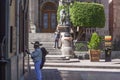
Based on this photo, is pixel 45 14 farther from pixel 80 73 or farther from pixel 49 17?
pixel 80 73

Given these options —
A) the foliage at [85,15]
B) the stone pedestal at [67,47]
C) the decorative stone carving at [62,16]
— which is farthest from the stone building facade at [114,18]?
the stone pedestal at [67,47]

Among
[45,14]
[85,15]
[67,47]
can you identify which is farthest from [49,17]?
[67,47]

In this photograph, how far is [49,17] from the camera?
44.4 m

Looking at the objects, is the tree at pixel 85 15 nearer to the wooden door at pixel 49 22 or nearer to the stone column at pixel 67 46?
the stone column at pixel 67 46

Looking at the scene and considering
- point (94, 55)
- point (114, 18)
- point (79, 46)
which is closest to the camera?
point (94, 55)

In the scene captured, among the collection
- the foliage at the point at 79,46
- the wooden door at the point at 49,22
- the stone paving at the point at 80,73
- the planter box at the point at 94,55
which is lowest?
the stone paving at the point at 80,73

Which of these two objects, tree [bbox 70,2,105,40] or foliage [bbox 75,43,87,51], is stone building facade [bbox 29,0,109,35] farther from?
foliage [bbox 75,43,87,51]

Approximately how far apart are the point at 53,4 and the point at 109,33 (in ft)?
21.0

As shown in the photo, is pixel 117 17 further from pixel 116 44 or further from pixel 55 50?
pixel 55 50

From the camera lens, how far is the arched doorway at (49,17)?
44125mm

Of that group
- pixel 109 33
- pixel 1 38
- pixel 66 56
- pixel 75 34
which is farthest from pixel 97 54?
pixel 1 38

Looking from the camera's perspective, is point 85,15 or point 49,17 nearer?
point 85,15

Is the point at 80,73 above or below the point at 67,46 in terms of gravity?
below

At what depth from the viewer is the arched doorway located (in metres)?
44.1
